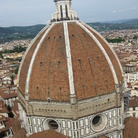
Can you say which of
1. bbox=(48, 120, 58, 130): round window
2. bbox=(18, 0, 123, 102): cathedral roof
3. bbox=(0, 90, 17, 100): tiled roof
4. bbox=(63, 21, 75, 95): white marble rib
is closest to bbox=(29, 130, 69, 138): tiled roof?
bbox=(48, 120, 58, 130): round window

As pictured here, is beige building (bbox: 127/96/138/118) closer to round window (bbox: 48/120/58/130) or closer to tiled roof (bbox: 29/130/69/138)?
round window (bbox: 48/120/58/130)

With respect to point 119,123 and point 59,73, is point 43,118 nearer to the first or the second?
point 59,73

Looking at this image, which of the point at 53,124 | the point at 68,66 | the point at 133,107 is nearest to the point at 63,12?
the point at 68,66

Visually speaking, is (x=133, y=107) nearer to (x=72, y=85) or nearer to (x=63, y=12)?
(x=72, y=85)

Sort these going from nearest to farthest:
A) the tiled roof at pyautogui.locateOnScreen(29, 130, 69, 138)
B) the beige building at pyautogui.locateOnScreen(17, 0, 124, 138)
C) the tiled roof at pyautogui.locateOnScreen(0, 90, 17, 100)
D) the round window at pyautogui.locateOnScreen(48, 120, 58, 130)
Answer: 1. the tiled roof at pyautogui.locateOnScreen(29, 130, 69, 138)
2. the beige building at pyautogui.locateOnScreen(17, 0, 124, 138)
3. the round window at pyautogui.locateOnScreen(48, 120, 58, 130)
4. the tiled roof at pyautogui.locateOnScreen(0, 90, 17, 100)

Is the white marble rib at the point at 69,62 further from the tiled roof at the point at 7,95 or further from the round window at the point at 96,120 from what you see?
the tiled roof at the point at 7,95

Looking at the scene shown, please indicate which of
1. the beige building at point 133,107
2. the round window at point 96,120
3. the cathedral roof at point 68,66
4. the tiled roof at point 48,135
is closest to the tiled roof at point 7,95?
the beige building at point 133,107

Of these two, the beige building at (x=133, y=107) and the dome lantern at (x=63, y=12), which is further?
the beige building at (x=133, y=107)

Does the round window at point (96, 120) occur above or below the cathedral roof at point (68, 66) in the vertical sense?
below
